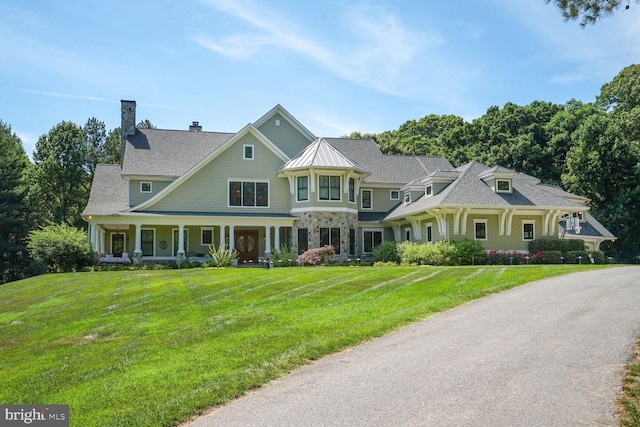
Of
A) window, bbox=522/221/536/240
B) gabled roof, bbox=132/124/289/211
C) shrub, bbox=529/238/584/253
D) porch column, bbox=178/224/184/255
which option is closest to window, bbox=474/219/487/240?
window, bbox=522/221/536/240

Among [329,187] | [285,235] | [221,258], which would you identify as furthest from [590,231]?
[221,258]

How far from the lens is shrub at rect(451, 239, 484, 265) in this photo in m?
26.6

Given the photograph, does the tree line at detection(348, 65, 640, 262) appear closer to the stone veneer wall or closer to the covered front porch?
the stone veneer wall

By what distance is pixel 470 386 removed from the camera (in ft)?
23.3

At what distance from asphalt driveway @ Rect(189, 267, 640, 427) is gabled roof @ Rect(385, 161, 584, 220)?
657 inches

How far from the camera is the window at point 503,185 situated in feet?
96.1

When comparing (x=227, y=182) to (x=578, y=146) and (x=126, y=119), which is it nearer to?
(x=126, y=119)

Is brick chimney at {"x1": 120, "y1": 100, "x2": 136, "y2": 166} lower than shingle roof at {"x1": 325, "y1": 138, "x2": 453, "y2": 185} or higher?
higher

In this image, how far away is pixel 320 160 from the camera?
103ft

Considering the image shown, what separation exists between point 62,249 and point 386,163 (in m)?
20.1

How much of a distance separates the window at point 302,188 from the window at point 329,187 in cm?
73

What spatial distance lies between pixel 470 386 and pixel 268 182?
2638 centimetres

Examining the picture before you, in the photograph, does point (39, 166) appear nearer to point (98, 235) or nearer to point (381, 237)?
point (98, 235)

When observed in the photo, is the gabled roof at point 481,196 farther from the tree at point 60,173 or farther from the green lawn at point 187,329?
the tree at point 60,173
